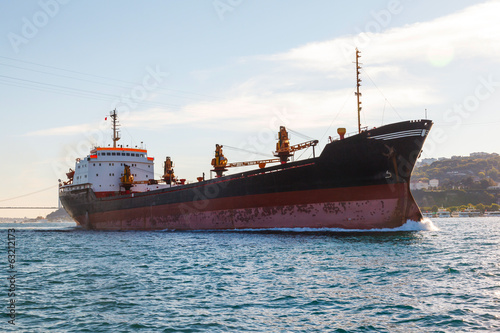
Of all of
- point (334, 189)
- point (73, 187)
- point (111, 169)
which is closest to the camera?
point (334, 189)

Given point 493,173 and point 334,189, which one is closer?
point 334,189

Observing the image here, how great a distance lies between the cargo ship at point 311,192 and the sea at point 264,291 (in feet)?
16.9

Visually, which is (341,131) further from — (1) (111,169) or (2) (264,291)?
(1) (111,169)

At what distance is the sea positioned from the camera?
26.1ft

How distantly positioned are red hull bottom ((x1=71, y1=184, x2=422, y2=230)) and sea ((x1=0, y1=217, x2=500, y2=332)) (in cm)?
479

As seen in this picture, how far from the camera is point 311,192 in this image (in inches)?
977

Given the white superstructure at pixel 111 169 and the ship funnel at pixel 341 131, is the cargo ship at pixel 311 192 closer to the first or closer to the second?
the ship funnel at pixel 341 131

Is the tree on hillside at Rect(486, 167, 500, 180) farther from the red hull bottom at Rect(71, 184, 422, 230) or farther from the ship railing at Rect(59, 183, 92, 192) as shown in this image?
the red hull bottom at Rect(71, 184, 422, 230)

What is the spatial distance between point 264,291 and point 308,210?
14.9 metres

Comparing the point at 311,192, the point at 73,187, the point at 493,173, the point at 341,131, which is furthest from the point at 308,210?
the point at 493,173

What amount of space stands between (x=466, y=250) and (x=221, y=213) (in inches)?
670

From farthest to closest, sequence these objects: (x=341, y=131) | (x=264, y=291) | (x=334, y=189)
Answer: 1. (x=341, y=131)
2. (x=334, y=189)
3. (x=264, y=291)

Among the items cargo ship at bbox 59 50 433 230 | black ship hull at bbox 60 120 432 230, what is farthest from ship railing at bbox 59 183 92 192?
black ship hull at bbox 60 120 432 230

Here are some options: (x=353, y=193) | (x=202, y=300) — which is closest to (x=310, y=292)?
(x=202, y=300)
